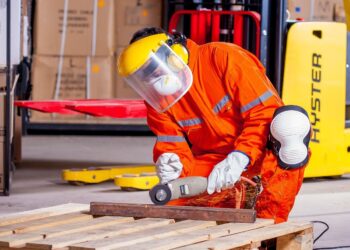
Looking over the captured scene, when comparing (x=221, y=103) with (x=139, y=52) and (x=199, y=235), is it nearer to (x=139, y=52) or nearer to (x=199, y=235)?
(x=139, y=52)

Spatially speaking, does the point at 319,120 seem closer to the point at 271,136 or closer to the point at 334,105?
the point at 334,105

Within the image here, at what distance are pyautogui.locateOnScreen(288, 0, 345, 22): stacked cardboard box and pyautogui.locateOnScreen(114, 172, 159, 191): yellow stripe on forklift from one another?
4.54m

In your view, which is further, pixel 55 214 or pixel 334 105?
pixel 334 105

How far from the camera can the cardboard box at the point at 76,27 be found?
11336mm

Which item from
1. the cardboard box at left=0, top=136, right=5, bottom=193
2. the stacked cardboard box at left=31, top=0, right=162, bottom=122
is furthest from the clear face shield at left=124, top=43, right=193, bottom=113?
the stacked cardboard box at left=31, top=0, right=162, bottom=122

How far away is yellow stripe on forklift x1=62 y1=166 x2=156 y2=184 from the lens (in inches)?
317

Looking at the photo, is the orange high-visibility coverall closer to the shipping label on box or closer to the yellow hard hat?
the yellow hard hat

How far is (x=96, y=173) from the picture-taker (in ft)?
26.8

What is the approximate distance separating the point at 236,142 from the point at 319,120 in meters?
3.37

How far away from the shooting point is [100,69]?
11430mm

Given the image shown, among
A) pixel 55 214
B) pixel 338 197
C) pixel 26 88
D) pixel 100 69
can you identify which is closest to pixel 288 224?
pixel 55 214

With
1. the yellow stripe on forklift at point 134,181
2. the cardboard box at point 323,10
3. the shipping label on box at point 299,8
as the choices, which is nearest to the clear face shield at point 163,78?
the yellow stripe on forklift at point 134,181

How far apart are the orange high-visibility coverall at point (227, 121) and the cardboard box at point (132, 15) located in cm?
633

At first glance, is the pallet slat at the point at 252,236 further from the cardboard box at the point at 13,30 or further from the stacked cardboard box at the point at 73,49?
the stacked cardboard box at the point at 73,49
